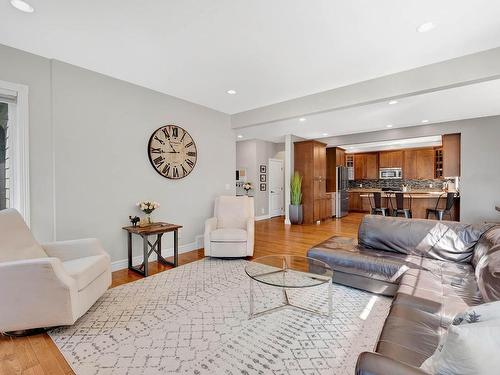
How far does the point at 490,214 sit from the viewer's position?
5078 mm

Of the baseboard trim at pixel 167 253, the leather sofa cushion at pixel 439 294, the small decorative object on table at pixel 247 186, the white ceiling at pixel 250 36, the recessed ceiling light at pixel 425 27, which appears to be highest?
the white ceiling at pixel 250 36

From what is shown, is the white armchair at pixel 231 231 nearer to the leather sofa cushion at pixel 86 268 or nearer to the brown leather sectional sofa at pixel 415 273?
the brown leather sectional sofa at pixel 415 273

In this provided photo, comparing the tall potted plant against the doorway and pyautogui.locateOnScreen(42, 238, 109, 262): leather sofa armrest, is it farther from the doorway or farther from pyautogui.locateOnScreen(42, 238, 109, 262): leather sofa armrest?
the doorway

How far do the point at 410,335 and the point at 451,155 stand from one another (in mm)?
6039

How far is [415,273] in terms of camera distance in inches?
89.7

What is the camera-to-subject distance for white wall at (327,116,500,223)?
5043 millimetres

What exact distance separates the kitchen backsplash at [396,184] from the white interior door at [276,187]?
312 centimetres

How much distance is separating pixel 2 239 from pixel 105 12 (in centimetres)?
210

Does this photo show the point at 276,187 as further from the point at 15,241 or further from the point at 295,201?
the point at 15,241

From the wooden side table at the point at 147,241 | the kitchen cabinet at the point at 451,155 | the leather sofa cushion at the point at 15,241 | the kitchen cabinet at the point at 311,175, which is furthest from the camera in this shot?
the kitchen cabinet at the point at 311,175

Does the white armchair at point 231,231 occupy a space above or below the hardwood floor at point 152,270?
above

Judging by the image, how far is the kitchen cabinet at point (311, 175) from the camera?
23.0 ft

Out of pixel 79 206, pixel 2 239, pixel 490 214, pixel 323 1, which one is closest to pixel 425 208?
pixel 490 214

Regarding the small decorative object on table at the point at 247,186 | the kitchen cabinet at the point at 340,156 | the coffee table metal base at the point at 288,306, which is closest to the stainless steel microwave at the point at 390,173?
the kitchen cabinet at the point at 340,156
